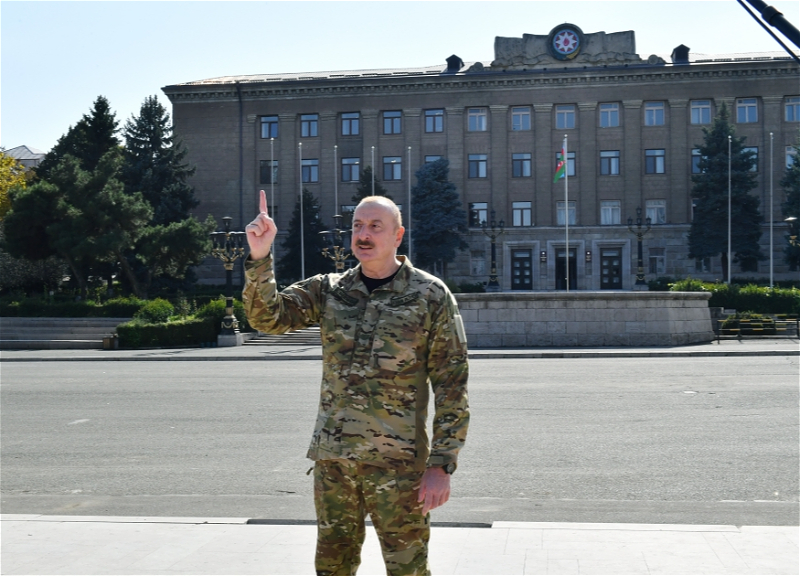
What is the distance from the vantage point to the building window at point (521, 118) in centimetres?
6519

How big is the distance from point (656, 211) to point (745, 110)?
9.50 m

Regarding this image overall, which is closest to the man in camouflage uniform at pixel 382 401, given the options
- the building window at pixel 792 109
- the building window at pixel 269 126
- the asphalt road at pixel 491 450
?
the asphalt road at pixel 491 450

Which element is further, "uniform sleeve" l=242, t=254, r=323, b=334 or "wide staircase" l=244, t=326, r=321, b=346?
"wide staircase" l=244, t=326, r=321, b=346

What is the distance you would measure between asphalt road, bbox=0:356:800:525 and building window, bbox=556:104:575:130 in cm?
4903

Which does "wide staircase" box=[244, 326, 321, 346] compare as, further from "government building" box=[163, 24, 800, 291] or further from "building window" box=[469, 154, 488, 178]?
"building window" box=[469, 154, 488, 178]

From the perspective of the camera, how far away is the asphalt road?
296 inches

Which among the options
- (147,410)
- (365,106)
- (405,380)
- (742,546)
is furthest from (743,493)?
(365,106)

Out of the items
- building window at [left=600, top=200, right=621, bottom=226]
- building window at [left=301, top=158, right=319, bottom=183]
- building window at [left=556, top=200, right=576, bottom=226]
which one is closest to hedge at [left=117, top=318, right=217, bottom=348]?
building window at [left=301, top=158, right=319, bottom=183]

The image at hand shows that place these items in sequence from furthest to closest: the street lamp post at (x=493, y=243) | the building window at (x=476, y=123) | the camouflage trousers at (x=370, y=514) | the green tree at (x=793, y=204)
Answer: the building window at (x=476, y=123) < the street lamp post at (x=493, y=243) < the green tree at (x=793, y=204) < the camouflage trousers at (x=370, y=514)

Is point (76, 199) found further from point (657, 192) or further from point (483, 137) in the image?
point (657, 192)

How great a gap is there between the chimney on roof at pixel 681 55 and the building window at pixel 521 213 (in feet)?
49.6

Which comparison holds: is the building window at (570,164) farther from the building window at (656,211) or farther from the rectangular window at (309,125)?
the rectangular window at (309,125)

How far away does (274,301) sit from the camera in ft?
13.9

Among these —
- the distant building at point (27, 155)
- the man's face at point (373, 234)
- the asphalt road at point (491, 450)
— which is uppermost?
the distant building at point (27, 155)
